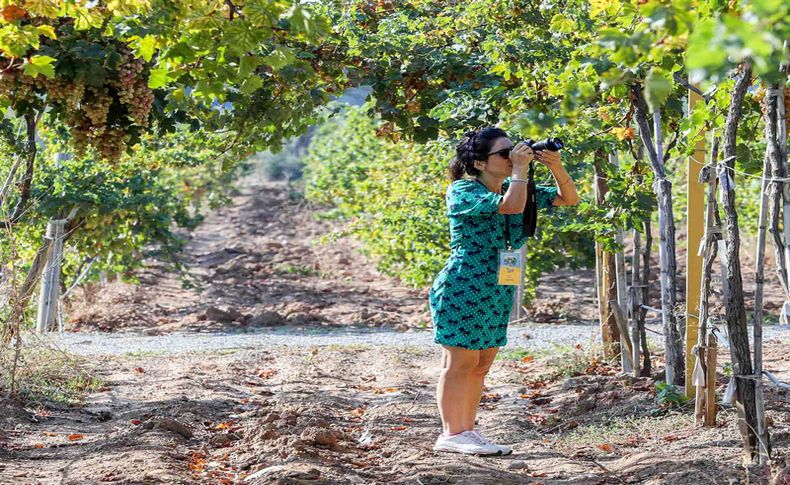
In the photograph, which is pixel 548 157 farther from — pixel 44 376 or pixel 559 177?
pixel 44 376

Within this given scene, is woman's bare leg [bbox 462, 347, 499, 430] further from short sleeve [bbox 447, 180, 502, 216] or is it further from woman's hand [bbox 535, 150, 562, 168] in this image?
woman's hand [bbox 535, 150, 562, 168]

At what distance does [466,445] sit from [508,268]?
886 mm

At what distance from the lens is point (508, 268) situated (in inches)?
190

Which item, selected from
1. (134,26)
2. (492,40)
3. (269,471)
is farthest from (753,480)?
(492,40)

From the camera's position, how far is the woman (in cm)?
488

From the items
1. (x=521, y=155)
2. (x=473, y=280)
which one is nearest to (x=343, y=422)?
(x=473, y=280)

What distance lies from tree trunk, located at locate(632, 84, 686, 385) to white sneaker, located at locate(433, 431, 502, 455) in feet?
5.22

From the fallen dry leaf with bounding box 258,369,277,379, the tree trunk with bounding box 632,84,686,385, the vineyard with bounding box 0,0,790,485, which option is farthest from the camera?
the fallen dry leaf with bounding box 258,369,277,379

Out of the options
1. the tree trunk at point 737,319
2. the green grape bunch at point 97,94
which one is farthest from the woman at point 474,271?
the green grape bunch at point 97,94

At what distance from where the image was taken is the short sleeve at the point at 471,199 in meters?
4.73

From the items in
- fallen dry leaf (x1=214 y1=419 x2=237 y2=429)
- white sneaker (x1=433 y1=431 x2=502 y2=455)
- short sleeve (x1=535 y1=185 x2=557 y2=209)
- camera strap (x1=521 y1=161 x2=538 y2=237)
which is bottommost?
fallen dry leaf (x1=214 y1=419 x2=237 y2=429)

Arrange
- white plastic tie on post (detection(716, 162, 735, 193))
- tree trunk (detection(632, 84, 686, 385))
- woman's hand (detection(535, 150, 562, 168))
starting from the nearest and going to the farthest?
white plastic tie on post (detection(716, 162, 735, 193)) < woman's hand (detection(535, 150, 562, 168)) < tree trunk (detection(632, 84, 686, 385))

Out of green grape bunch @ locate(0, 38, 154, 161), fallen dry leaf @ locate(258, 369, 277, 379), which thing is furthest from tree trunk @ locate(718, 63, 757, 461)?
fallen dry leaf @ locate(258, 369, 277, 379)

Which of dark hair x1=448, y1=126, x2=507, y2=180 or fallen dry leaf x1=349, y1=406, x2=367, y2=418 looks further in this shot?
fallen dry leaf x1=349, y1=406, x2=367, y2=418
